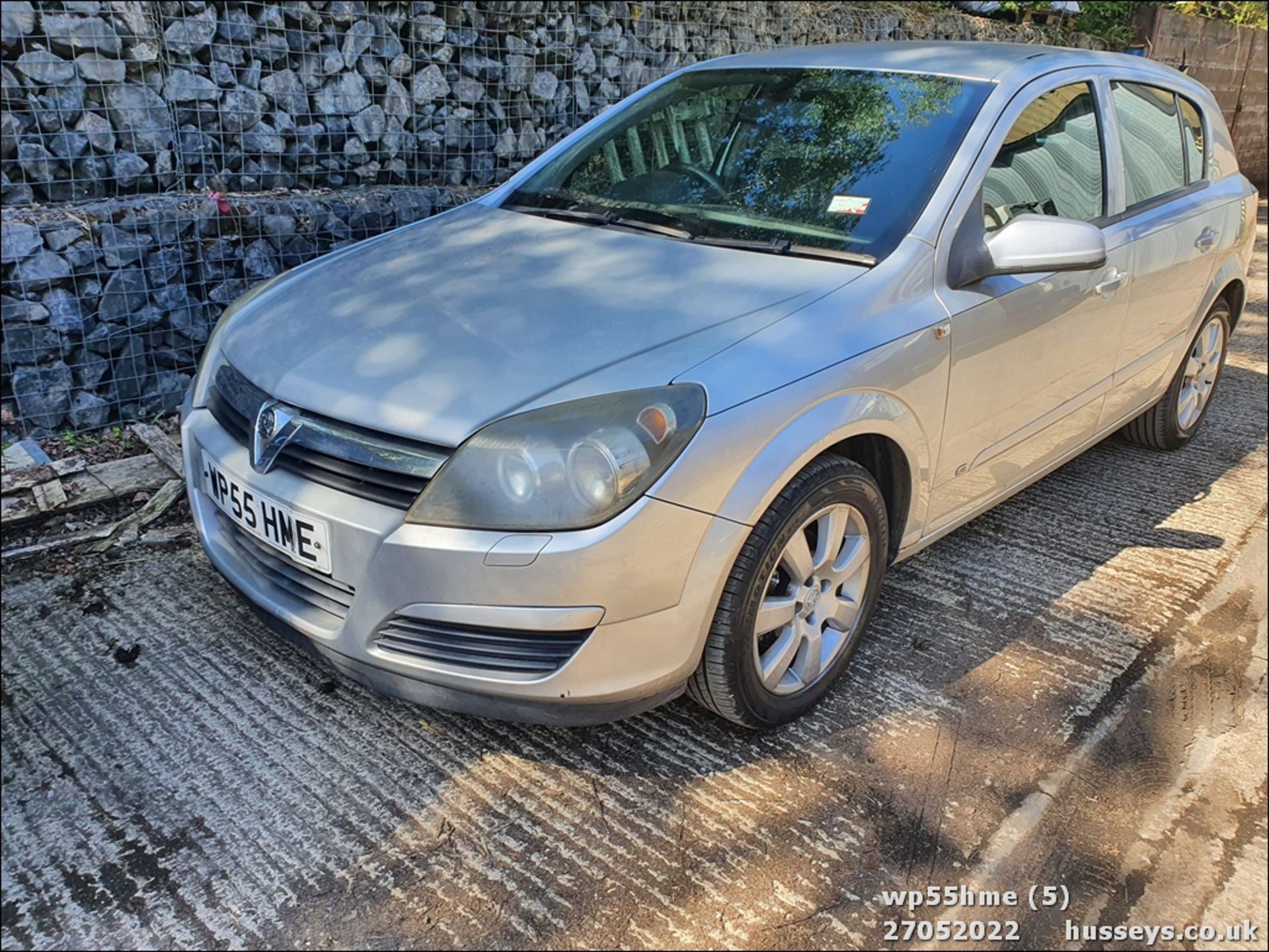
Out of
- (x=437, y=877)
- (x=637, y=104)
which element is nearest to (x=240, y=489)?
(x=437, y=877)

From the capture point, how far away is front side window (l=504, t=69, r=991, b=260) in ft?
9.21

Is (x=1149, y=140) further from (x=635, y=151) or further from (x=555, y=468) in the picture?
(x=555, y=468)

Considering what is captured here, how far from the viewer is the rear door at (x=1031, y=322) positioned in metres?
2.84

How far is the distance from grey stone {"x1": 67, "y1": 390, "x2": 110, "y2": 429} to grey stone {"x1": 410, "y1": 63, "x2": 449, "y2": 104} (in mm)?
2346

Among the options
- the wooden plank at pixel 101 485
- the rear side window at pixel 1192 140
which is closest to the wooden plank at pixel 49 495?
the wooden plank at pixel 101 485

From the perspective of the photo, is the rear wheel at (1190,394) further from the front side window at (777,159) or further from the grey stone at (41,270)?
the grey stone at (41,270)

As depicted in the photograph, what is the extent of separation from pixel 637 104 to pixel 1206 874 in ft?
9.75

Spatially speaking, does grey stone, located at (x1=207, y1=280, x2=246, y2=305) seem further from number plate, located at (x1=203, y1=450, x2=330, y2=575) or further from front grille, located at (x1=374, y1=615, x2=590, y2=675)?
front grille, located at (x1=374, y1=615, x2=590, y2=675)

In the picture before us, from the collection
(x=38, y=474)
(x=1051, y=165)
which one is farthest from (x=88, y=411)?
(x=1051, y=165)

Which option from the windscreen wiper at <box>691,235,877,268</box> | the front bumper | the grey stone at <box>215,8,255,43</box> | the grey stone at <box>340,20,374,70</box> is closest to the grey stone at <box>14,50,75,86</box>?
the grey stone at <box>215,8,255,43</box>

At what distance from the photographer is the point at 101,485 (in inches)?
146

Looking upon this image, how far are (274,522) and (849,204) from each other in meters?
1.78

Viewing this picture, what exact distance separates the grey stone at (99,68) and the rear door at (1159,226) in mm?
4056

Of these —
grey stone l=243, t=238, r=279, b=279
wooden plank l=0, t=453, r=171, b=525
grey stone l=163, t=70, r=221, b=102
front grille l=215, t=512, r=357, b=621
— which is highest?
grey stone l=163, t=70, r=221, b=102
